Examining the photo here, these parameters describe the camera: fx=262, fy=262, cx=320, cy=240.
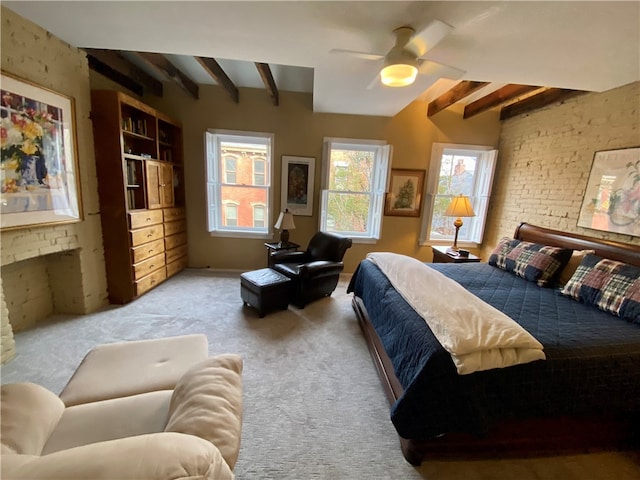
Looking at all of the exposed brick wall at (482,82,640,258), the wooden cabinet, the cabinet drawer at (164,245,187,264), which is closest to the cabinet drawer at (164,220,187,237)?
the wooden cabinet

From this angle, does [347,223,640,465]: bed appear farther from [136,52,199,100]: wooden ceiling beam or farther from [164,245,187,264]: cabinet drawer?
[136,52,199,100]: wooden ceiling beam

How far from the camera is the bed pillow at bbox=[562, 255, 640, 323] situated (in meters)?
1.82

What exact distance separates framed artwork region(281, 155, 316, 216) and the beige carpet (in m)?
1.61

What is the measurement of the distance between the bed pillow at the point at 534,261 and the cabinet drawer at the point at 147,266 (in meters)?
4.13

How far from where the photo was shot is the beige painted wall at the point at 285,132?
3.88 metres

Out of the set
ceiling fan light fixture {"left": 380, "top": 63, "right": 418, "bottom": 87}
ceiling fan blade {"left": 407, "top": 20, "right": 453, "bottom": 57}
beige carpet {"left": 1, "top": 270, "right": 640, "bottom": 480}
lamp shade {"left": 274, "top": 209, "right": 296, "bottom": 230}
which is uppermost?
ceiling fan blade {"left": 407, "top": 20, "right": 453, "bottom": 57}

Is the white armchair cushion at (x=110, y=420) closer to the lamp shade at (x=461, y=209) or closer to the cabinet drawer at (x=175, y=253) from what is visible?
the cabinet drawer at (x=175, y=253)

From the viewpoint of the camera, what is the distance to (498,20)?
1693 millimetres

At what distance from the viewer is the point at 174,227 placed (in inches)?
150

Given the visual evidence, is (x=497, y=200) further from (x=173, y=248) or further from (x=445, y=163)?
(x=173, y=248)

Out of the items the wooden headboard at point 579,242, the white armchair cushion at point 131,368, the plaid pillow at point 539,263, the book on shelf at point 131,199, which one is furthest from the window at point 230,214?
the wooden headboard at point 579,242

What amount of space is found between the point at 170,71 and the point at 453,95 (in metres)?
3.53

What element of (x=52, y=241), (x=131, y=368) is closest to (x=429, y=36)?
(x=131, y=368)

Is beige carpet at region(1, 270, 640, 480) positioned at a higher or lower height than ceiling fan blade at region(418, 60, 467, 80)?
lower
